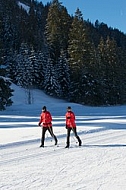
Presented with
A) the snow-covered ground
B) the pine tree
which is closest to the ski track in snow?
the snow-covered ground

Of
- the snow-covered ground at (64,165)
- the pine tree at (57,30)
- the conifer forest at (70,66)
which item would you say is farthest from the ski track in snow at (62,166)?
the pine tree at (57,30)

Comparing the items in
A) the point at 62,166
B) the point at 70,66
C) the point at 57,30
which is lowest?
the point at 62,166

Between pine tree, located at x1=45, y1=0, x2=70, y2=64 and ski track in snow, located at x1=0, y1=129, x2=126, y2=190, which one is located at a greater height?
pine tree, located at x1=45, y1=0, x2=70, y2=64

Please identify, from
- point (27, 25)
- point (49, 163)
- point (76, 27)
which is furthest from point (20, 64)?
point (49, 163)

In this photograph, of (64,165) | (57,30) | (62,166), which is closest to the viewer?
(62,166)

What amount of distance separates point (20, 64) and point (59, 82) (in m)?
7.12

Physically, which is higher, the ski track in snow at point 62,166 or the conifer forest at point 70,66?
the conifer forest at point 70,66

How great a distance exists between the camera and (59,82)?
4875 centimetres

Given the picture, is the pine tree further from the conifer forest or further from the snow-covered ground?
the snow-covered ground

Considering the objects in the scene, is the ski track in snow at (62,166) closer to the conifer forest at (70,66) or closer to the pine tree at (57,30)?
the conifer forest at (70,66)

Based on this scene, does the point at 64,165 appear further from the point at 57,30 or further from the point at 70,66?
the point at 57,30

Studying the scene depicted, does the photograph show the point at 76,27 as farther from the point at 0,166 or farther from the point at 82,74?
the point at 0,166

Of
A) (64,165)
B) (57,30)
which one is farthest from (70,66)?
(64,165)

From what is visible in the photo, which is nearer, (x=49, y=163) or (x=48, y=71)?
(x=49, y=163)
